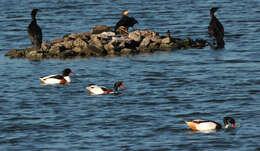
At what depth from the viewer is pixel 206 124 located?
67.9ft

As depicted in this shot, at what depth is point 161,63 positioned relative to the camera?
112 feet

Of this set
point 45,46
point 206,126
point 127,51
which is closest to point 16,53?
point 45,46

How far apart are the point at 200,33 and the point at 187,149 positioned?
26034 millimetres

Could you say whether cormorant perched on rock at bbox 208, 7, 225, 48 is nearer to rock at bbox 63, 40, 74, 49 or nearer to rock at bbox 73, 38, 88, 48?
rock at bbox 73, 38, 88, 48

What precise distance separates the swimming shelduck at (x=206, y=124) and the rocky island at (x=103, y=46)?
1622 cm

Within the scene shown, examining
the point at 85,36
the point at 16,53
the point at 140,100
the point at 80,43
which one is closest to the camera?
the point at 140,100

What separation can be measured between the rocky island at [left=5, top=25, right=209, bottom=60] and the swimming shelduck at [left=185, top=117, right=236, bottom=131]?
16.2 meters

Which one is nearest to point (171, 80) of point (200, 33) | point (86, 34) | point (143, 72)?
point (143, 72)

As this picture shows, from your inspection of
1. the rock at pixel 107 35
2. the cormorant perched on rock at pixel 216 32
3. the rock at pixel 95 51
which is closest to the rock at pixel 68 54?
the rock at pixel 95 51

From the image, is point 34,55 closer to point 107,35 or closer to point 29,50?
point 29,50

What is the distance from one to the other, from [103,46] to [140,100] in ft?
39.0

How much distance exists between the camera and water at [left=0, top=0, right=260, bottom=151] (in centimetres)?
2022

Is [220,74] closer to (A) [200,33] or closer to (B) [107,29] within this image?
(B) [107,29]

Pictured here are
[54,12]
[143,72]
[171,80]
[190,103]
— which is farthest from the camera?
[54,12]
